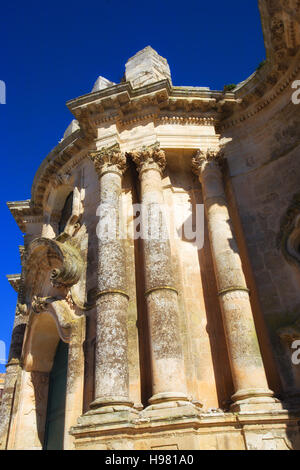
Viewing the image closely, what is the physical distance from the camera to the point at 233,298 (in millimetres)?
7617

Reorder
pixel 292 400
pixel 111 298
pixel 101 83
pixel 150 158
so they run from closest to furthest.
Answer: pixel 292 400 < pixel 111 298 < pixel 150 158 < pixel 101 83

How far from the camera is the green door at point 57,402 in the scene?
31.8 ft

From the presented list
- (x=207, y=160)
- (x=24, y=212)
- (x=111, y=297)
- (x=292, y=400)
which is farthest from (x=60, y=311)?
(x=24, y=212)

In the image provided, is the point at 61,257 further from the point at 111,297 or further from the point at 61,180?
the point at 61,180

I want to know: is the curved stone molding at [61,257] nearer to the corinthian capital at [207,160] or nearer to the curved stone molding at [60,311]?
the curved stone molding at [60,311]

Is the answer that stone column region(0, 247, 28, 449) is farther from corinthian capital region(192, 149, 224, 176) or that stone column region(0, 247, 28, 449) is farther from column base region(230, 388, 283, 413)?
column base region(230, 388, 283, 413)

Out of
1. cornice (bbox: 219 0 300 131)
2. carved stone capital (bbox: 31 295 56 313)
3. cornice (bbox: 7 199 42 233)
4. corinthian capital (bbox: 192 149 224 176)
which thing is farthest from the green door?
cornice (bbox: 219 0 300 131)

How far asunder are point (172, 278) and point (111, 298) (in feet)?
4.42

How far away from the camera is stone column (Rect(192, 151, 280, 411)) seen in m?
6.69

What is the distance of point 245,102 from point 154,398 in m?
7.69

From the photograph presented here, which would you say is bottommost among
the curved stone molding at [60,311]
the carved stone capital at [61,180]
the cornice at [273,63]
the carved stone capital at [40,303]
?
the curved stone molding at [60,311]

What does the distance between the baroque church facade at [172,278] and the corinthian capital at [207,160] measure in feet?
0.19

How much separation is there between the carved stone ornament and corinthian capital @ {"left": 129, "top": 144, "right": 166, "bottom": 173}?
10.7ft

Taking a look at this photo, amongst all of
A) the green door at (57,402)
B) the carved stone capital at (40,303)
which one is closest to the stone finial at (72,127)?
the carved stone capital at (40,303)
